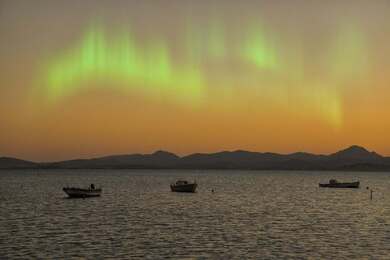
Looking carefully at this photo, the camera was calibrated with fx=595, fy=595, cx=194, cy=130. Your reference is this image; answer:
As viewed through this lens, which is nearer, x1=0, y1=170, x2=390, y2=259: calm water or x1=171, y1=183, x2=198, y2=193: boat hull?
x1=0, y1=170, x2=390, y2=259: calm water

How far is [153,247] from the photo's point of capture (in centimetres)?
5403

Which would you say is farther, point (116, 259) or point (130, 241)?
point (130, 241)

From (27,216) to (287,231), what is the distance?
39.6 meters

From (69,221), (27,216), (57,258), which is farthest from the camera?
(27,216)

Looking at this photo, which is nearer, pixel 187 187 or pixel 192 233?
pixel 192 233

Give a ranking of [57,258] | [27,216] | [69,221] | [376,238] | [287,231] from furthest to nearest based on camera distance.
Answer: [27,216] → [69,221] → [287,231] → [376,238] → [57,258]

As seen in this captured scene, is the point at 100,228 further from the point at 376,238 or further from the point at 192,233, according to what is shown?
the point at 376,238

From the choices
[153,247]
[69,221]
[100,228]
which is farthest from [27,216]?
[153,247]

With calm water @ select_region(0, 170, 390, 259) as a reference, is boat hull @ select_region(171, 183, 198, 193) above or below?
above

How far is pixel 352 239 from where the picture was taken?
201ft

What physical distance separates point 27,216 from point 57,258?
133 ft

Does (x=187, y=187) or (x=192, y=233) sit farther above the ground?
(x=187, y=187)

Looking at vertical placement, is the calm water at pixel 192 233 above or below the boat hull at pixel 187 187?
below

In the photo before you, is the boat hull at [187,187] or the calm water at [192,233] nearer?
the calm water at [192,233]
